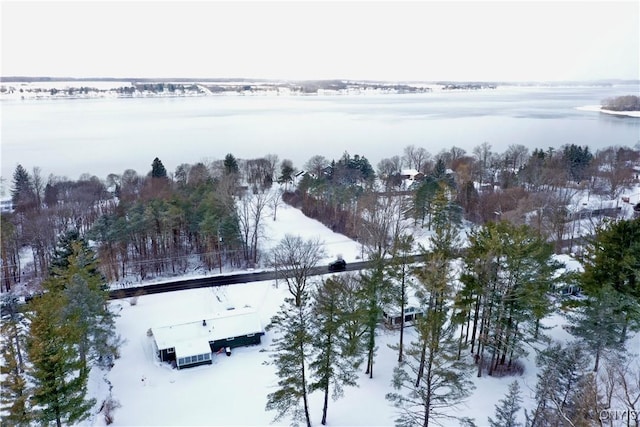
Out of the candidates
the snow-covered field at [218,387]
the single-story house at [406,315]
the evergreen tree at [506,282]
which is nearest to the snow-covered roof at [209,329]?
the snow-covered field at [218,387]

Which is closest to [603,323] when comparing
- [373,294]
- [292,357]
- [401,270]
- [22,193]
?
[401,270]

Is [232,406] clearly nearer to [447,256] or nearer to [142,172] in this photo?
[447,256]

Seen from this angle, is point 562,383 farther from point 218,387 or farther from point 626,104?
point 626,104

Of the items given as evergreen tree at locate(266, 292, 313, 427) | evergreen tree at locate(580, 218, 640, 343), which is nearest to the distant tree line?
evergreen tree at locate(580, 218, 640, 343)

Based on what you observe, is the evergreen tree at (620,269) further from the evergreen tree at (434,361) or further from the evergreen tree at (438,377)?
the evergreen tree at (438,377)

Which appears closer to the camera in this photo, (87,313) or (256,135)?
(87,313)

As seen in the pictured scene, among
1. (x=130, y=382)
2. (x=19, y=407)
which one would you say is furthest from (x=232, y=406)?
(x=19, y=407)

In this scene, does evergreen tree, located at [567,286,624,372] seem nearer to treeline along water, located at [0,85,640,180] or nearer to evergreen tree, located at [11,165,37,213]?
evergreen tree, located at [11,165,37,213]
